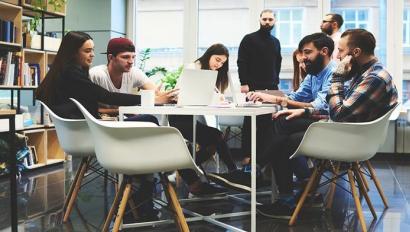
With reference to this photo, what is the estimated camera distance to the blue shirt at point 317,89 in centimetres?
304

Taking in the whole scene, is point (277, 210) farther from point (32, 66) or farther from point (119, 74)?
point (32, 66)

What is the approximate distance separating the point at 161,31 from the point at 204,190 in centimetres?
397

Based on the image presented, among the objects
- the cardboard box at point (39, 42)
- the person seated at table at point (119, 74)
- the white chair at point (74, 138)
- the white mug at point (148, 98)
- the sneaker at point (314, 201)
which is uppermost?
the cardboard box at point (39, 42)

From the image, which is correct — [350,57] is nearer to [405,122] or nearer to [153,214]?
[153,214]

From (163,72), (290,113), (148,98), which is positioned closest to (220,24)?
(163,72)

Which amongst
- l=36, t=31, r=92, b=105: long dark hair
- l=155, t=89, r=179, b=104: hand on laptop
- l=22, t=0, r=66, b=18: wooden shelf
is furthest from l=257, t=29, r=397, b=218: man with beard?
Result: l=22, t=0, r=66, b=18: wooden shelf

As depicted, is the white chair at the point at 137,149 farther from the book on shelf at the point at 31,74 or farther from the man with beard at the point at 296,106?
the book on shelf at the point at 31,74

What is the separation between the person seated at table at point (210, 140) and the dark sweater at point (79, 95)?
78 centimetres

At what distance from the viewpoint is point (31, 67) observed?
4.90 meters

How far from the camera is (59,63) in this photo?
2.86 meters

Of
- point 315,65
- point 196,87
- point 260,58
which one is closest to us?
point 196,87

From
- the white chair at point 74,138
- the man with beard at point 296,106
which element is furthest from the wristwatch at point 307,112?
the white chair at point 74,138

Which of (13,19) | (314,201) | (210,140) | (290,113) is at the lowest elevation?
(314,201)

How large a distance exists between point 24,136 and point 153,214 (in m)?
2.34
